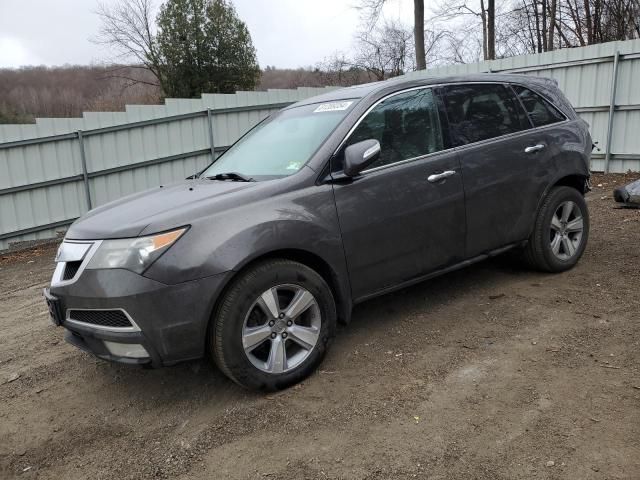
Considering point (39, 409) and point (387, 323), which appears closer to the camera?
point (39, 409)

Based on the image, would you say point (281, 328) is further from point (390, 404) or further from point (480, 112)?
point (480, 112)

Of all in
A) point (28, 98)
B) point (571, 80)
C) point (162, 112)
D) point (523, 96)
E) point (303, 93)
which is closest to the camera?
point (523, 96)

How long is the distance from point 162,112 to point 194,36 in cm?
1644

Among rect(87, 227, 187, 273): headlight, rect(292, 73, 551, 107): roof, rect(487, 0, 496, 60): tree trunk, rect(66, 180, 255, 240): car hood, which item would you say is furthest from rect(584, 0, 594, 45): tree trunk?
rect(87, 227, 187, 273): headlight

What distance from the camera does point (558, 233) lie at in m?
4.84

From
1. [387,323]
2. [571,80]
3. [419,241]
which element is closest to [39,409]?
[387,323]

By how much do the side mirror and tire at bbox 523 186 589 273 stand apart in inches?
78.1

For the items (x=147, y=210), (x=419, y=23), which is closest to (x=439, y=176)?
(x=147, y=210)

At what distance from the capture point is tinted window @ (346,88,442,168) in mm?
3750

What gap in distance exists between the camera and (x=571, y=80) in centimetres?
1112

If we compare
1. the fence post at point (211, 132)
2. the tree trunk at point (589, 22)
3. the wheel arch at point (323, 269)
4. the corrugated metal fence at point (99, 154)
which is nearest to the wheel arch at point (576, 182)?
the wheel arch at point (323, 269)

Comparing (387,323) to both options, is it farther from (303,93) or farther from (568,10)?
(568,10)

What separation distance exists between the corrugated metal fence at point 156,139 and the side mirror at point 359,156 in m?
7.07

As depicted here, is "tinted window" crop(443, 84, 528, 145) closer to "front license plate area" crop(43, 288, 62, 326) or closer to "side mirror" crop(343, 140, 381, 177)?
"side mirror" crop(343, 140, 381, 177)
